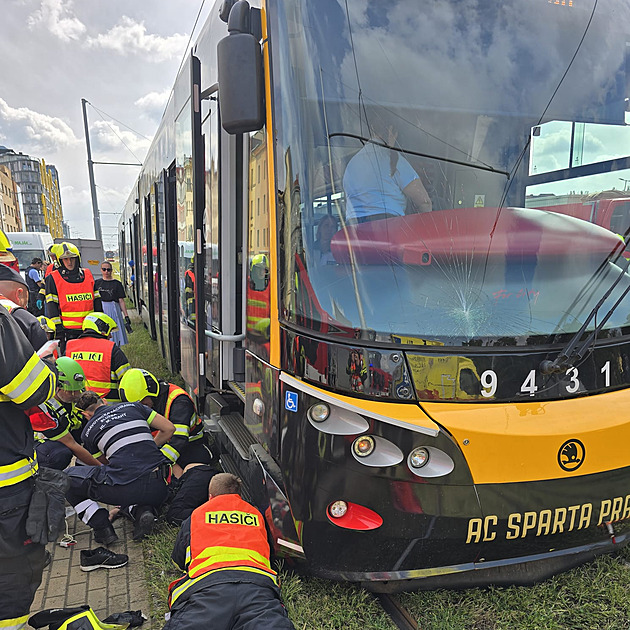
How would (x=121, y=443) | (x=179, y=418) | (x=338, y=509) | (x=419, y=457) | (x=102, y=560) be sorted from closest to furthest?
(x=419, y=457)
(x=338, y=509)
(x=102, y=560)
(x=121, y=443)
(x=179, y=418)

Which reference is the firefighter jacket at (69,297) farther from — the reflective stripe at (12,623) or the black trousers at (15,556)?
the reflective stripe at (12,623)

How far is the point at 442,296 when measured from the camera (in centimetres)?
232

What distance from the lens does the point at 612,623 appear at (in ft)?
8.22

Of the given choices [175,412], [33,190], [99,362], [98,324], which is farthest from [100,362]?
[33,190]

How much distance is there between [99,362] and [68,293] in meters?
2.19

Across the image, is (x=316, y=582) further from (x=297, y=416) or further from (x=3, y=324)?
(x=3, y=324)

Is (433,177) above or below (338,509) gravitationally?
above

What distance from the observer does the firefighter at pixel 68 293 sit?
22.1ft

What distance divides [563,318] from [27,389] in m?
2.33

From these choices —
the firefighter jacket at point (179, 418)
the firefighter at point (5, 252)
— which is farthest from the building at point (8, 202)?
the firefighter at point (5, 252)

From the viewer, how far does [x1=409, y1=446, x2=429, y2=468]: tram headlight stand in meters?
2.23

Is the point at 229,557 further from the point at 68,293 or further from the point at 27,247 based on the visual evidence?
the point at 27,247

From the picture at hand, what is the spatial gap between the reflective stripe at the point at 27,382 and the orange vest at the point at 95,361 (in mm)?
2680

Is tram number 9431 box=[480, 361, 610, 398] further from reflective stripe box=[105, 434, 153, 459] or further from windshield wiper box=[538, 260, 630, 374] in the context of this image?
reflective stripe box=[105, 434, 153, 459]
